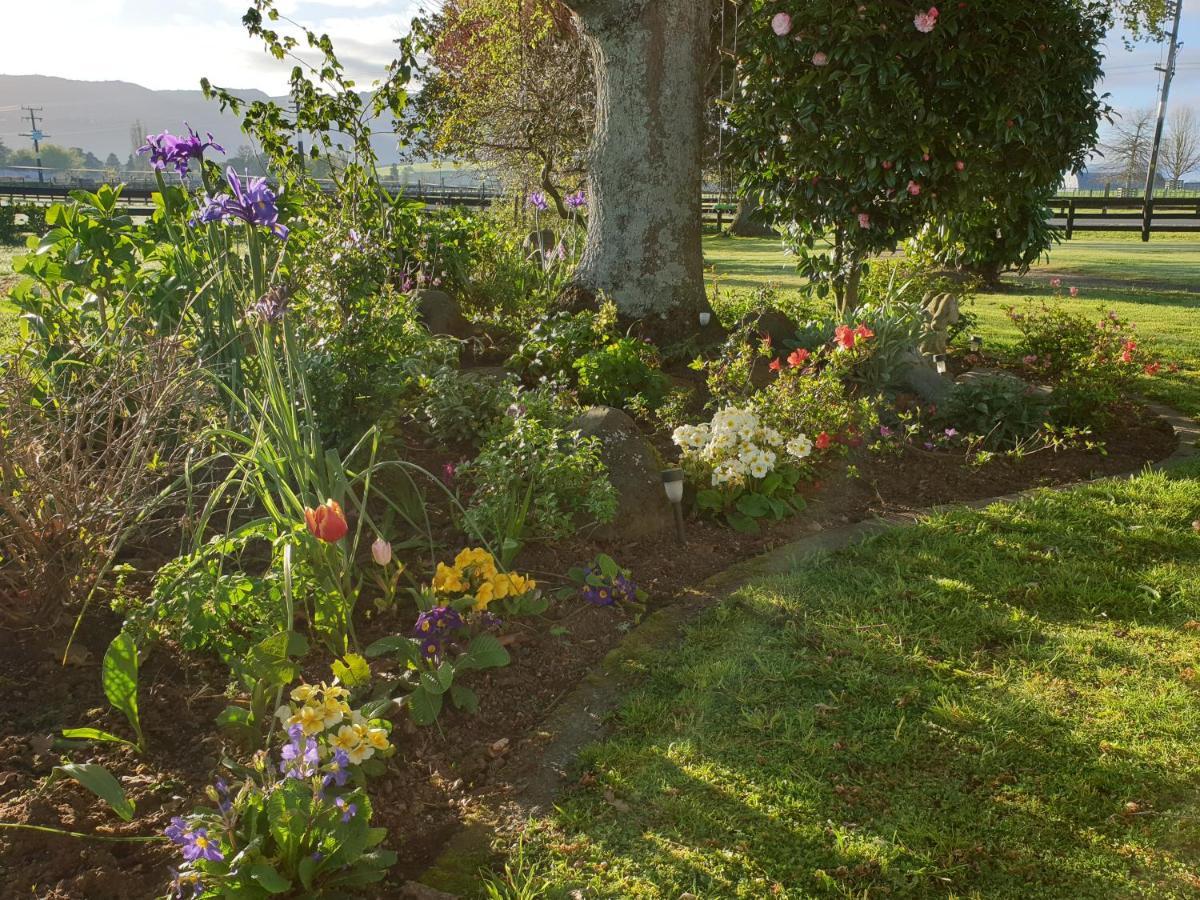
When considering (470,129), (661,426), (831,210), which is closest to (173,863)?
(661,426)

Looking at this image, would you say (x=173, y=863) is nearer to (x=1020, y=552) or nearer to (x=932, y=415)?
(x=1020, y=552)

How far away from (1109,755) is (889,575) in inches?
44.3

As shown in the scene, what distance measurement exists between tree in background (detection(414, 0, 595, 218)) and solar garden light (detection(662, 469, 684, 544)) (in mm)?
7991

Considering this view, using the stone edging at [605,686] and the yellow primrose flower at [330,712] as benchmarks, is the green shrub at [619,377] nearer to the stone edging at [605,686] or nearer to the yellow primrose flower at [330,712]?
the stone edging at [605,686]

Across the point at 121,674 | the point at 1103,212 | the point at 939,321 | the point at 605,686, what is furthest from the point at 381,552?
the point at 1103,212

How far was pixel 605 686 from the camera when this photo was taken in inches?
108

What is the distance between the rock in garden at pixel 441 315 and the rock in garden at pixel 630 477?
8.14 feet

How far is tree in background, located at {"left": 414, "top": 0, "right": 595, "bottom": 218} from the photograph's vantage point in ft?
37.6

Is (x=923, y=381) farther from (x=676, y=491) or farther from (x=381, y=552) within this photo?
(x=381, y=552)

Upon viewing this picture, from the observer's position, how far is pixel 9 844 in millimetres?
1953

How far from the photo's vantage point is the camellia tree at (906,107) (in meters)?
5.28

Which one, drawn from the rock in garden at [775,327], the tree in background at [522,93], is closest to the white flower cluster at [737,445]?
the rock in garden at [775,327]

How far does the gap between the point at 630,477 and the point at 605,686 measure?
3.70 ft

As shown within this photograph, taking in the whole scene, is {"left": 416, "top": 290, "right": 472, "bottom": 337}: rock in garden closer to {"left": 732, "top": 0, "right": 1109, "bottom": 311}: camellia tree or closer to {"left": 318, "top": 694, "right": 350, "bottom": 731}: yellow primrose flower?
{"left": 732, "top": 0, "right": 1109, "bottom": 311}: camellia tree
